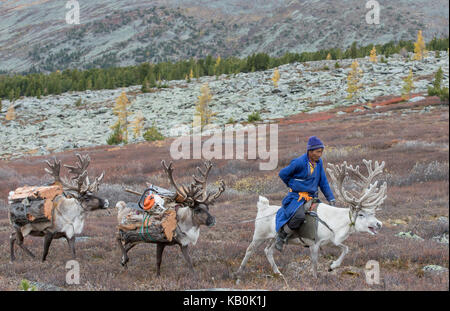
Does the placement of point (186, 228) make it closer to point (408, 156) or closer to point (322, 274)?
point (322, 274)

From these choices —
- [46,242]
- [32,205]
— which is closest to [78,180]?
[32,205]

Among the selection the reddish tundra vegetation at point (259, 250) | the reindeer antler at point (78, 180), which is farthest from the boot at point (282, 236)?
the reindeer antler at point (78, 180)

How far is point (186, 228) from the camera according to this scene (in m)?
7.28

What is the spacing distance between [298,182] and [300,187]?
0.08 metres

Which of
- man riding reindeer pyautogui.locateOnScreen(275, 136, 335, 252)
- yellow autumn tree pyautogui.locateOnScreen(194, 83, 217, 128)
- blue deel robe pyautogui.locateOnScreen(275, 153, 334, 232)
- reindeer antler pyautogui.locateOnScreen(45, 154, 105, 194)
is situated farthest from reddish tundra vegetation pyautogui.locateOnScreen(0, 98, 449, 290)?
yellow autumn tree pyautogui.locateOnScreen(194, 83, 217, 128)

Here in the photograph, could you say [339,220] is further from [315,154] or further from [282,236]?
[315,154]

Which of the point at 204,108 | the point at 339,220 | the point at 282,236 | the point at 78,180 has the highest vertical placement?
the point at 204,108

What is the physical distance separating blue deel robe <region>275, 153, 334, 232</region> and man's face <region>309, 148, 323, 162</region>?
8 centimetres

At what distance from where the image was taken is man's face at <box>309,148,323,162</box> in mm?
6556

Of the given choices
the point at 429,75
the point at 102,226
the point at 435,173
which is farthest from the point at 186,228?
the point at 429,75

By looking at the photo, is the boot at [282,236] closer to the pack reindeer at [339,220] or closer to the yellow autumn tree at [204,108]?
the pack reindeer at [339,220]

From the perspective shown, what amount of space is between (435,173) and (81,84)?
92112mm

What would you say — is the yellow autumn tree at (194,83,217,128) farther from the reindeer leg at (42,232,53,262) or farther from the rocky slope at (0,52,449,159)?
the reindeer leg at (42,232,53,262)

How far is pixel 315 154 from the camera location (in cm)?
658
